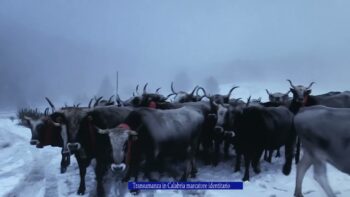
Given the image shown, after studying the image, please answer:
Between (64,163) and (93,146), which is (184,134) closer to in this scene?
(93,146)

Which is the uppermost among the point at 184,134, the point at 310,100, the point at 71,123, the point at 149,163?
the point at 310,100

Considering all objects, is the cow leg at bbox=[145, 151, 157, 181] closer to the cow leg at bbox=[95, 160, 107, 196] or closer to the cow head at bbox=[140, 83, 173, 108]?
the cow leg at bbox=[95, 160, 107, 196]

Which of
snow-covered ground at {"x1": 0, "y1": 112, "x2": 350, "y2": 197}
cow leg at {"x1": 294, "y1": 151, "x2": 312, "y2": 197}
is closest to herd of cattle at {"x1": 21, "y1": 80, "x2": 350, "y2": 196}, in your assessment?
cow leg at {"x1": 294, "y1": 151, "x2": 312, "y2": 197}

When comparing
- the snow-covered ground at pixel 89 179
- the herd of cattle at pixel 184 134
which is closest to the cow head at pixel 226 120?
the herd of cattle at pixel 184 134

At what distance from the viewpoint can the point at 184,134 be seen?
9.02 m

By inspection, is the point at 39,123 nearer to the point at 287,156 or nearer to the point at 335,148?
the point at 287,156

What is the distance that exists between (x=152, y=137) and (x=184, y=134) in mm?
1334

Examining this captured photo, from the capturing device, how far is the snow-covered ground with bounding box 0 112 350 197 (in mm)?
7855

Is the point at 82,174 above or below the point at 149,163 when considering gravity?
below

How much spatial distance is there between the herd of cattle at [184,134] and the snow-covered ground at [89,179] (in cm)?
40

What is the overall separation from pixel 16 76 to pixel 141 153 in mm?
108462

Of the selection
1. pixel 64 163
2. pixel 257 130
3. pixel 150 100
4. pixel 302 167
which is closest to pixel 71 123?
pixel 64 163

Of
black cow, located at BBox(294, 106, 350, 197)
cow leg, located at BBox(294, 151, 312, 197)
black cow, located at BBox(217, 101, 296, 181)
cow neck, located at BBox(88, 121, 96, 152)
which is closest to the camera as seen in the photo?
black cow, located at BBox(294, 106, 350, 197)

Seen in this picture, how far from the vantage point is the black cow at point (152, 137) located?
7.07 metres
